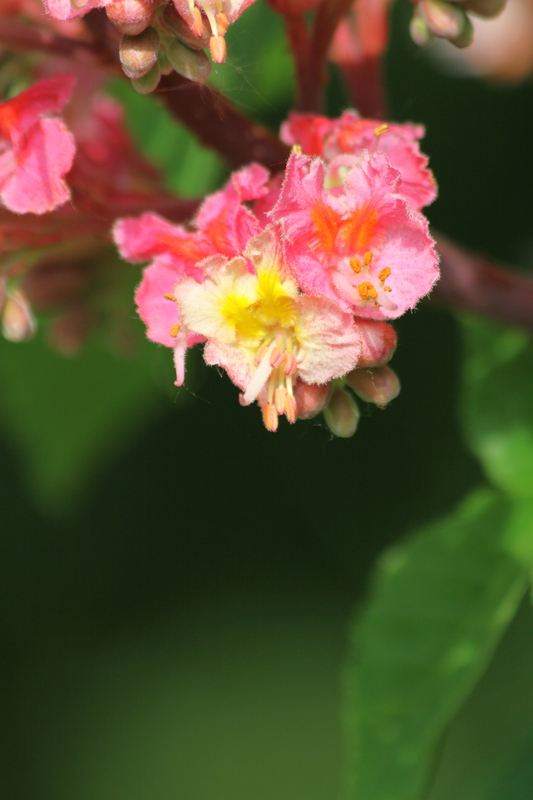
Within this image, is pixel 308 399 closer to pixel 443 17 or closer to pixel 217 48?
pixel 217 48

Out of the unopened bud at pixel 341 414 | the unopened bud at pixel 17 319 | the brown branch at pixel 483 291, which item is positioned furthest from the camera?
the brown branch at pixel 483 291

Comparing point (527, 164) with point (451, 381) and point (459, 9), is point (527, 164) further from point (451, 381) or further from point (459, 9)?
point (459, 9)

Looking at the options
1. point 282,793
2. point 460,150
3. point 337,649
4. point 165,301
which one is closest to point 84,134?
point 165,301

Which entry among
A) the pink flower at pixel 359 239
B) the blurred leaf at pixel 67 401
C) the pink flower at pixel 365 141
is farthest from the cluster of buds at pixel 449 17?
the blurred leaf at pixel 67 401

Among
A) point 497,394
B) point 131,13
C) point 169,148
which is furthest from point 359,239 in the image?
point 169,148

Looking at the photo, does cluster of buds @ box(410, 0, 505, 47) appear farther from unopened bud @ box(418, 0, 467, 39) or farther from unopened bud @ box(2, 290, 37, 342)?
unopened bud @ box(2, 290, 37, 342)

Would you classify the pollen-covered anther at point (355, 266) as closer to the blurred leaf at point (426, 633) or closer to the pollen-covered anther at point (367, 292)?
the pollen-covered anther at point (367, 292)
